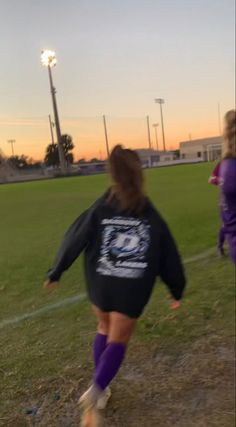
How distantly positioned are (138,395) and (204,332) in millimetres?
1156

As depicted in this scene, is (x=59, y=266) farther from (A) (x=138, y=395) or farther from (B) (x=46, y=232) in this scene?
(B) (x=46, y=232)

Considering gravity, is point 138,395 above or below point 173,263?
below

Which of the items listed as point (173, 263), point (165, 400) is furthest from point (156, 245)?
point (165, 400)

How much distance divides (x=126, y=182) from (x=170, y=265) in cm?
56

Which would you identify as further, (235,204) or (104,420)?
(235,204)

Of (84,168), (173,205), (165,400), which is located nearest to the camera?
(165,400)

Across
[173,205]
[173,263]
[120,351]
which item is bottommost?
[173,205]

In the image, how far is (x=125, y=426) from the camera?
2.78 meters

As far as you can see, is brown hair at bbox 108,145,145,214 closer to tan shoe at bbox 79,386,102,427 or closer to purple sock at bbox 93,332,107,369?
purple sock at bbox 93,332,107,369

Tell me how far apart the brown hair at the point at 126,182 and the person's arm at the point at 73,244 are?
19cm

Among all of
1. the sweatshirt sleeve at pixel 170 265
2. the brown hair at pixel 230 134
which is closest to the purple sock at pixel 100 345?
the sweatshirt sleeve at pixel 170 265

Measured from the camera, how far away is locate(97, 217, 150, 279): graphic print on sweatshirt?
2783mm

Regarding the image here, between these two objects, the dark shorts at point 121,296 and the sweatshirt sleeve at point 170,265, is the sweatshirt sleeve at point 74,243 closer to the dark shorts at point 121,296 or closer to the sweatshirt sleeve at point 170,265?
the dark shorts at point 121,296

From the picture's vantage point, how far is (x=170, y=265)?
2.93 meters
